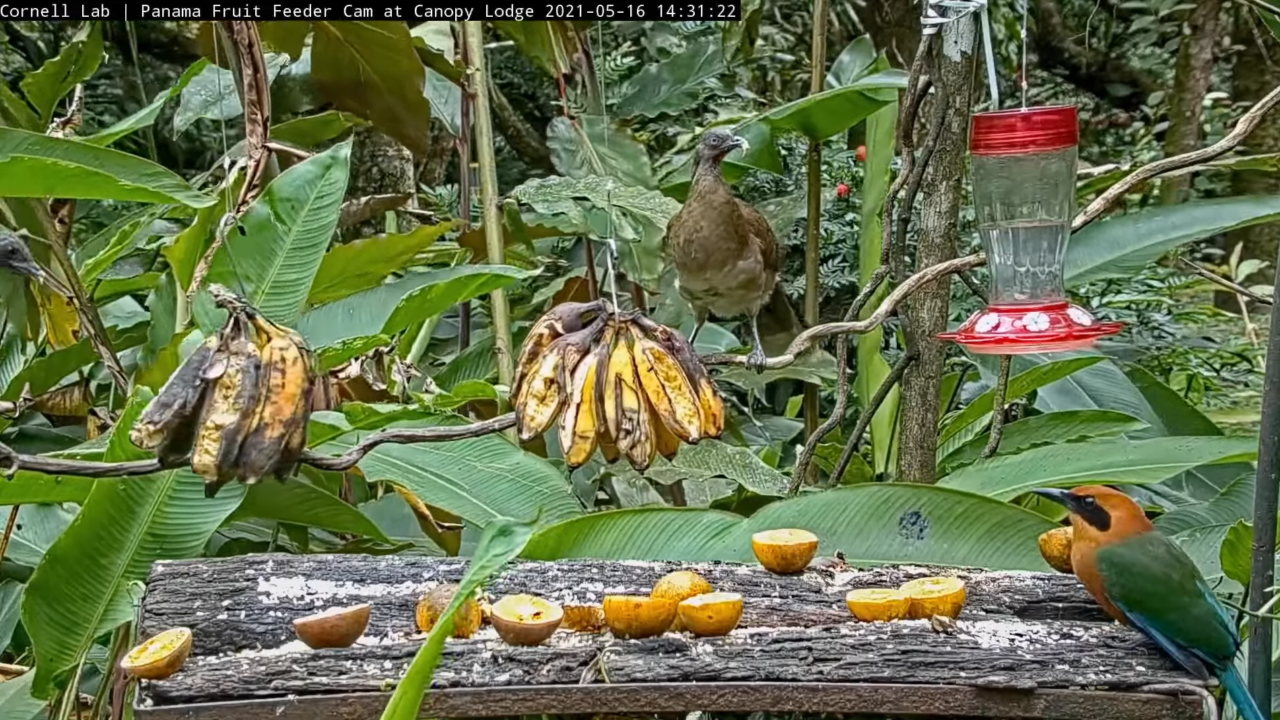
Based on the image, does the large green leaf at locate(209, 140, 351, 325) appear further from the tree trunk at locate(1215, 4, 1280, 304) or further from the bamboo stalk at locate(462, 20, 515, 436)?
the tree trunk at locate(1215, 4, 1280, 304)

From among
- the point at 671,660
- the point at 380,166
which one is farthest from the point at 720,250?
the point at 671,660

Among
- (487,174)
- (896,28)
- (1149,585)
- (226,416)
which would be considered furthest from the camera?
(896,28)

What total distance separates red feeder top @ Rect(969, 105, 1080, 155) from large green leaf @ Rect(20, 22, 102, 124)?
1223 mm

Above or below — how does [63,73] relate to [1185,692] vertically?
above

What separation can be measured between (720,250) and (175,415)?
147 centimetres

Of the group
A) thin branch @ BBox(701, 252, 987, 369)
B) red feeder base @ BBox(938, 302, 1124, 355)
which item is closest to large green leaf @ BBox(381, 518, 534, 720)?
thin branch @ BBox(701, 252, 987, 369)

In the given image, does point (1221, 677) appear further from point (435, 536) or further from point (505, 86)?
point (505, 86)

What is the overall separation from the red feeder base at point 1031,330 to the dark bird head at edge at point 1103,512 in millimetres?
125

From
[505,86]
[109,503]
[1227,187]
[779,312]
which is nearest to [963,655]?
[109,503]

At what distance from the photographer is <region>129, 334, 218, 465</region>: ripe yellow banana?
722 mm

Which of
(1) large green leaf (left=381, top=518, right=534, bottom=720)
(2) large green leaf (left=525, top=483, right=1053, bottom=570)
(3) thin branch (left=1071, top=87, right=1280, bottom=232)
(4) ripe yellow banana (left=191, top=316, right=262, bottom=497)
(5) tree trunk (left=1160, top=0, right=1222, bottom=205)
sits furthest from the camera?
(5) tree trunk (left=1160, top=0, right=1222, bottom=205)

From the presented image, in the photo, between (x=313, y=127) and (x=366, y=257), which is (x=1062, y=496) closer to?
(x=366, y=257)

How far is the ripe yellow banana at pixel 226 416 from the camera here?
2.31 feet

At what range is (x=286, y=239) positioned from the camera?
1.35 m
